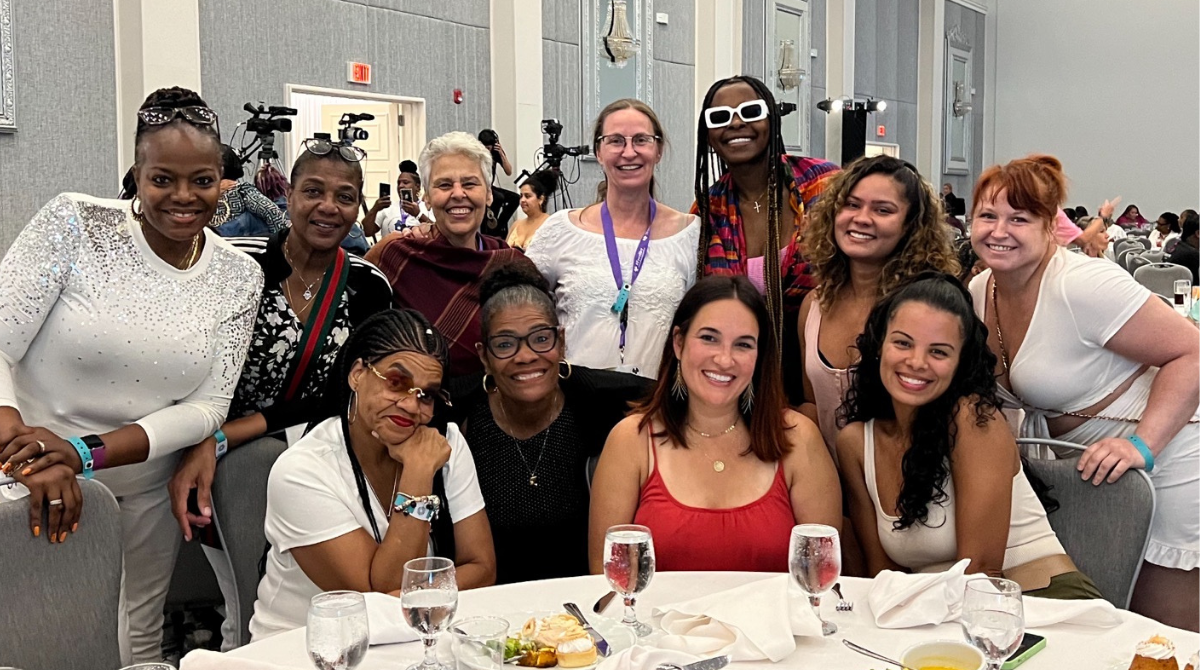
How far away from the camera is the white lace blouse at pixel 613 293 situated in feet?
9.99

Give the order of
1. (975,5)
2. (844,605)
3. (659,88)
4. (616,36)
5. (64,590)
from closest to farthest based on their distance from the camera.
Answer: (844,605) → (64,590) → (616,36) → (659,88) → (975,5)

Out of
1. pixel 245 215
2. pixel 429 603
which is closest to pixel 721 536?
pixel 429 603

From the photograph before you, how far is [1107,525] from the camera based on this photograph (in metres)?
2.28

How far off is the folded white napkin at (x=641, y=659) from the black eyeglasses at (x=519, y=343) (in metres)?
1.10

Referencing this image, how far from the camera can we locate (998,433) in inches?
88.1

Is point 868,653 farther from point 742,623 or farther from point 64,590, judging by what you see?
point 64,590

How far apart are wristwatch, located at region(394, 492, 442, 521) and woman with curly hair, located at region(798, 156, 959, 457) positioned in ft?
3.49

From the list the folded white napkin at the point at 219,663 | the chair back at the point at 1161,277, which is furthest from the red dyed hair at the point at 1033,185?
the chair back at the point at 1161,277

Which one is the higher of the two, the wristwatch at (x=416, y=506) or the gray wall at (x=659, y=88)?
the gray wall at (x=659, y=88)

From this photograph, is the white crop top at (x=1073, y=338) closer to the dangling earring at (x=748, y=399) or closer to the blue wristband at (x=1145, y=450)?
the blue wristband at (x=1145, y=450)

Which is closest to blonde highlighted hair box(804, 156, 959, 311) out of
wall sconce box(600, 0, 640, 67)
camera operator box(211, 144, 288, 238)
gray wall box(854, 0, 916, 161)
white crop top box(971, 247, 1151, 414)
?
white crop top box(971, 247, 1151, 414)

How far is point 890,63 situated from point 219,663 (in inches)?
648

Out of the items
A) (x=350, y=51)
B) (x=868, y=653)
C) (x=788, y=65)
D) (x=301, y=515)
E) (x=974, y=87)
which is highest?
(x=974, y=87)

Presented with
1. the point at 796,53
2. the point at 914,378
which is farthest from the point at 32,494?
the point at 796,53
